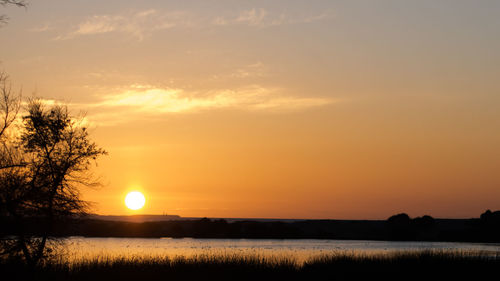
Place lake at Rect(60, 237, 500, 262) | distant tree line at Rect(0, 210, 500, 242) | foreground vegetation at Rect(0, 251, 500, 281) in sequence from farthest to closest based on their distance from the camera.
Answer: distant tree line at Rect(0, 210, 500, 242) → lake at Rect(60, 237, 500, 262) → foreground vegetation at Rect(0, 251, 500, 281)

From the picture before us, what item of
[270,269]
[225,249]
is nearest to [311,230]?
[225,249]

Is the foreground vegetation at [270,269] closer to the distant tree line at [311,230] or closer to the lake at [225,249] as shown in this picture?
the lake at [225,249]

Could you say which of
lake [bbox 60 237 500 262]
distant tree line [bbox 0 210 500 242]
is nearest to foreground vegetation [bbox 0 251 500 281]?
lake [bbox 60 237 500 262]

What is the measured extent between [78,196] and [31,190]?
517cm

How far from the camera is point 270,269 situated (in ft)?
106

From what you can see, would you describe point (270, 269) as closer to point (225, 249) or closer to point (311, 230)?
point (225, 249)

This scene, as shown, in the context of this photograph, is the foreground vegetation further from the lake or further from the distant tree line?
the distant tree line

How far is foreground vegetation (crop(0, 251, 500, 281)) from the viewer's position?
29.8 metres

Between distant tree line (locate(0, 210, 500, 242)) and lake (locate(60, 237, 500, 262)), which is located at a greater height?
distant tree line (locate(0, 210, 500, 242))

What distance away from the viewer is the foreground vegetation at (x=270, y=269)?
2978 cm

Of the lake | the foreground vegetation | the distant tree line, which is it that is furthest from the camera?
the distant tree line

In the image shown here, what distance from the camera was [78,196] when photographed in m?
27.7

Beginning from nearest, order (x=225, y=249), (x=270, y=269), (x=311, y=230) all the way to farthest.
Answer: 1. (x=270, y=269)
2. (x=225, y=249)
3. (x=311, y=230)

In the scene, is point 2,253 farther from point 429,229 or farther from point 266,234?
point 429,229
